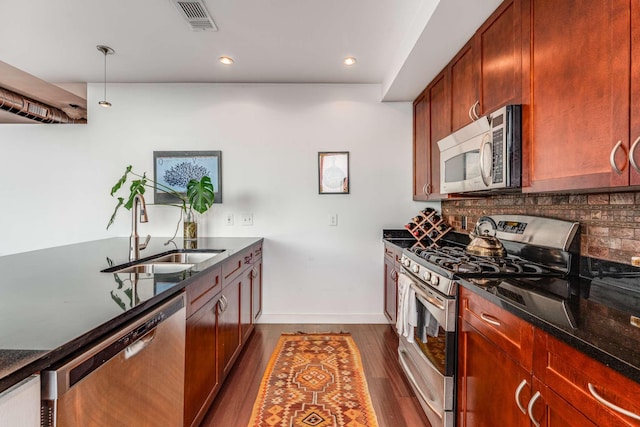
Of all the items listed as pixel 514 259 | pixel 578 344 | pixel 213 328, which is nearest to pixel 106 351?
pixel 213 328

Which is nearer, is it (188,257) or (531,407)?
(531,407)

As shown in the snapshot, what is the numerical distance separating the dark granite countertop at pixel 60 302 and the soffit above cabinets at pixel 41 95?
70.5 inches

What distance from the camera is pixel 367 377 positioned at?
2.16 metres

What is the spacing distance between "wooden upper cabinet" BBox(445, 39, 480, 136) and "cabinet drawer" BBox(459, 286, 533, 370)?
1154 mm

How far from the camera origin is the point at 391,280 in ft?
9.13

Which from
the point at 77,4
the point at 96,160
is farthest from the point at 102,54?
the point at 96,160

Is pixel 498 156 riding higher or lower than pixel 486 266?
higher

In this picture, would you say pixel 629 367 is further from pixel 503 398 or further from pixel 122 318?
pixel 122 318

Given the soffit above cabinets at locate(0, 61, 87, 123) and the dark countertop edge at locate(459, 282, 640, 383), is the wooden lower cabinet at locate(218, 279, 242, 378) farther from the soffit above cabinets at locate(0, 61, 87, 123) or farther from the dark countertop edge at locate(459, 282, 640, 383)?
the soffit above cabinets at locate(0, 61, 87, 123)

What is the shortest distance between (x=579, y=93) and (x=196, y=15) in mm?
2102

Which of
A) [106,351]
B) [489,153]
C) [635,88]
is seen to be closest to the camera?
[106,351]

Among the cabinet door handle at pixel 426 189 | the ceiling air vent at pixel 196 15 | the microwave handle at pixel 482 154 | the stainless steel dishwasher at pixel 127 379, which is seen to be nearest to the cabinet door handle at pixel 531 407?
the microwave handle at pixel 482 154

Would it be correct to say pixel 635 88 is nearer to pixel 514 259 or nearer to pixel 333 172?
pixel 514 259

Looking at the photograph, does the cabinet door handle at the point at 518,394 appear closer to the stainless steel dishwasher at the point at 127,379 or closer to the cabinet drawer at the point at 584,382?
the cabinet drawer at the point at 584,382
